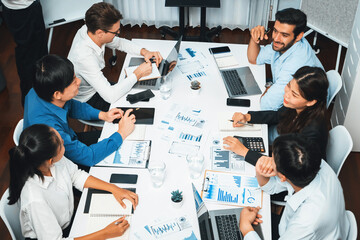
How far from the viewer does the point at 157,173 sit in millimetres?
1993

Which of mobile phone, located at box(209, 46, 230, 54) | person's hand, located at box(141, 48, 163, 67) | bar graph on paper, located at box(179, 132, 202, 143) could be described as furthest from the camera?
mobile phone, located at box(209, 46, 230, 54)

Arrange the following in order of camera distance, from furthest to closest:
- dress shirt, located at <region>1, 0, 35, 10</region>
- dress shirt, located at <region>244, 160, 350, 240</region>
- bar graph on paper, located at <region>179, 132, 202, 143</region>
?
dress shirt, located at <region>1, 0, 35, 10</region> < bar graph on paper, located at <region>179, 132, 202, 143</region> < dress shirt, located at <region>244, 160, 350, 240</region>

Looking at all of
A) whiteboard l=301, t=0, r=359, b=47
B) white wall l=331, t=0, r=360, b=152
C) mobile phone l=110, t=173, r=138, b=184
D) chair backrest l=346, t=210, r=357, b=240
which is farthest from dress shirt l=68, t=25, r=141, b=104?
whiteboard l=301, t=0, r=359, b=47

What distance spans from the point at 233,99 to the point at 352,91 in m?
1.10

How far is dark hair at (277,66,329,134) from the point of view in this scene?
215cm

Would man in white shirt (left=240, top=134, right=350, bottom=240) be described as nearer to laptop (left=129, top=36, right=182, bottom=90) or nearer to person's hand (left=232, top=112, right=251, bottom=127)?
person's hand (left=232, top=112, right=251, bottom=127)

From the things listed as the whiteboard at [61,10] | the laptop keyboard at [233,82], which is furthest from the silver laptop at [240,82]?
the whiteboard at [61,10]

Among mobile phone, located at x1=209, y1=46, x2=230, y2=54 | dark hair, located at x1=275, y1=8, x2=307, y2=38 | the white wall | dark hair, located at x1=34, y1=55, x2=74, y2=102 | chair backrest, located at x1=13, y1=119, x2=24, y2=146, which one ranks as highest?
dark hair, located at x1=275, y1=8, x2=307, y2=38

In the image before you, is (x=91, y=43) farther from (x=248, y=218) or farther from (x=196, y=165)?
(x=248, y=218)

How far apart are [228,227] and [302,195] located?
15.2 inches

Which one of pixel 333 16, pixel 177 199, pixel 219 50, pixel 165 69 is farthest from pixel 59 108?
pixel 333 16

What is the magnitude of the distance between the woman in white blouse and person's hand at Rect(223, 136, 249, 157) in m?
0.64

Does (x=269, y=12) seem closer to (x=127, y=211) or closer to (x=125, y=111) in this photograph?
(x=125, y=111)

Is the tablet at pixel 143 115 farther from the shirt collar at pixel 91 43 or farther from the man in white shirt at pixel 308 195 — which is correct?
the man in white shirt at pixel 308 195
